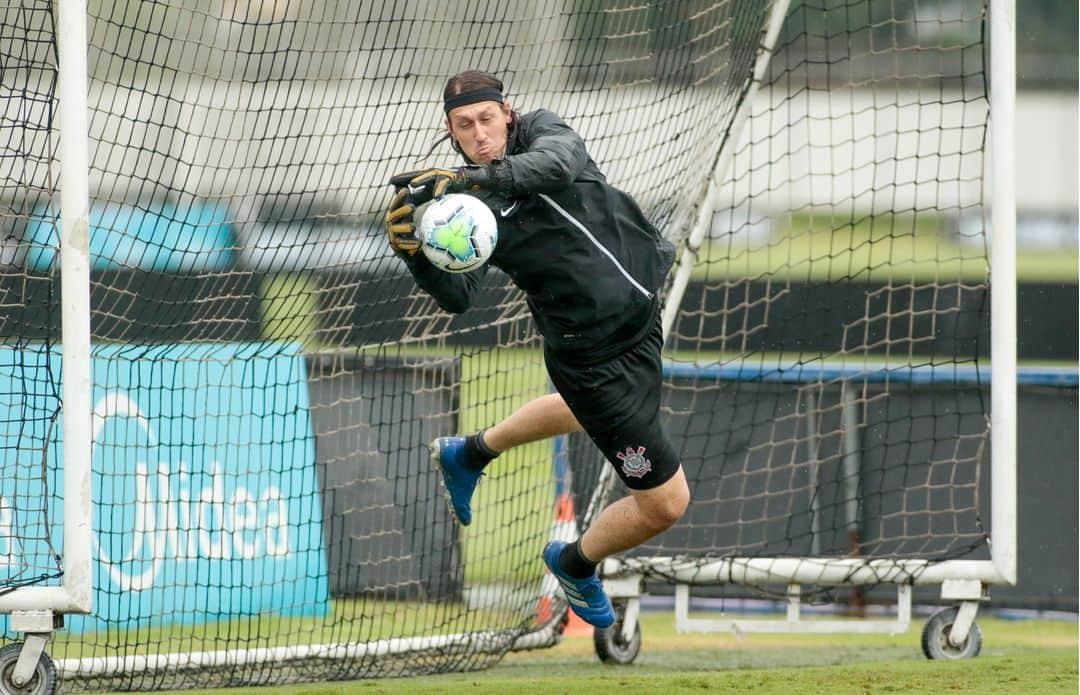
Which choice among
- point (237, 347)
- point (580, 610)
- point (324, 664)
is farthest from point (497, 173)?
point (237, 347)

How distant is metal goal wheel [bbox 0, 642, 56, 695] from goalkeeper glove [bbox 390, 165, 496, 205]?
84.2 inches

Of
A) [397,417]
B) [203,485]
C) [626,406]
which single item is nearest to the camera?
[626,406]

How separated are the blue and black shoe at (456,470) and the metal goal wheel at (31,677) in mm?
1633

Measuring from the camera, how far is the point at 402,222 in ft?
14.7

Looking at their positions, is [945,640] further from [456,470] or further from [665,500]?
[456,470]

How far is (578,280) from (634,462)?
28.3 inches

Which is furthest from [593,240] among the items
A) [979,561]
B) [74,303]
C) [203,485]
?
[203,485]

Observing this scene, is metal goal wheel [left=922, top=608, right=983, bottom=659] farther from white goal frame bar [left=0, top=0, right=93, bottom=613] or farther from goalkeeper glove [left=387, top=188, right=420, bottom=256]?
white goal frame bar [left=0, top=0, right=93, bottom=613]

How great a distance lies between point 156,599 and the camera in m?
7.23

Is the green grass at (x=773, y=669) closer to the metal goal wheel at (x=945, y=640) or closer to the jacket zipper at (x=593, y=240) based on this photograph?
the metal goal wheel at (x=945, y=640)

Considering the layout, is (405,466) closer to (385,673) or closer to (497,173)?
(385,673)

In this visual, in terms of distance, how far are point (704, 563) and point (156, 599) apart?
8.93 ft

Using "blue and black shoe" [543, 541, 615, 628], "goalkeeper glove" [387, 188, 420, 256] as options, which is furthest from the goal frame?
"goalkeeper glove" [387, 188, 420, 256]

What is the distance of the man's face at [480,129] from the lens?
485 cm
